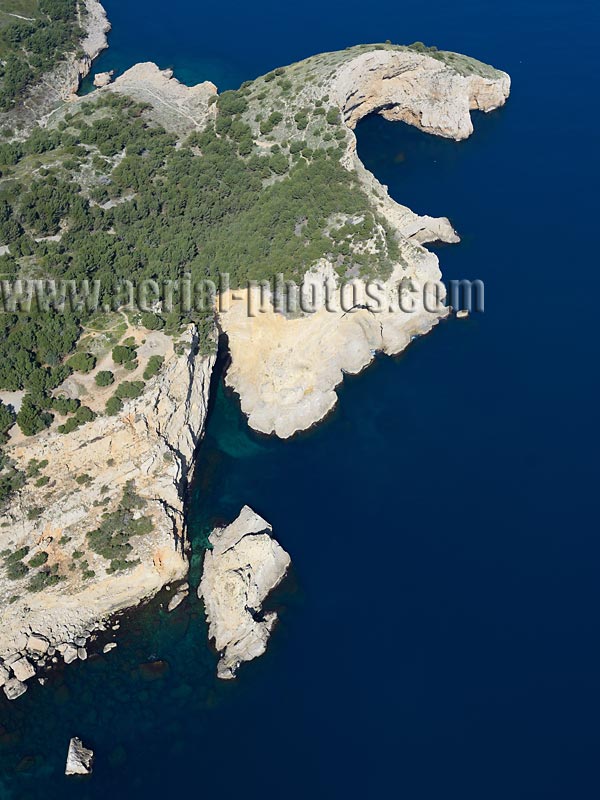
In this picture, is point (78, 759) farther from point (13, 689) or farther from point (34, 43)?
point (34, 43)

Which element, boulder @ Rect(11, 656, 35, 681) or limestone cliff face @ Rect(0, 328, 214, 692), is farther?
limestone cliff face @ Rect(0, 328, 214, 692)

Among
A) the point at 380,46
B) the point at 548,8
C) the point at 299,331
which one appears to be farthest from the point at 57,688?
the point at 548,8

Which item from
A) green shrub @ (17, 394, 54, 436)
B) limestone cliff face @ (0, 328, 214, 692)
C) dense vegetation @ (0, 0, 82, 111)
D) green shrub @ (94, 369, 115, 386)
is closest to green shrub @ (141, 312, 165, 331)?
limestone cliff face @ (0, 328, 214, 692)

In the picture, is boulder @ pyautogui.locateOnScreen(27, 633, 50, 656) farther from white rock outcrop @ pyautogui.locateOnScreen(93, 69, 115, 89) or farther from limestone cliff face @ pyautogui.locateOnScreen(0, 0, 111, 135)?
white rock outcrop @ pyautogui.locateOnScreen(93, 69, 115, 89)

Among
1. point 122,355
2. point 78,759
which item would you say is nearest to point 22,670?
point 78,759

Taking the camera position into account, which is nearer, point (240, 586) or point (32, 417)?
point (240, 586)

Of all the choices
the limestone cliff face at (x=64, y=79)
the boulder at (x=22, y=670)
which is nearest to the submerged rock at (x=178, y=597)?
the boulder at (x=22, y=670)

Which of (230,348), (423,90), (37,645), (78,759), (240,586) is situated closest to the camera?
(78,759)
